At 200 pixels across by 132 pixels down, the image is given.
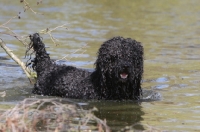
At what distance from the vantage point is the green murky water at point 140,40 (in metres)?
9.81

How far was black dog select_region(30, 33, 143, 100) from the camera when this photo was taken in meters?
10.1

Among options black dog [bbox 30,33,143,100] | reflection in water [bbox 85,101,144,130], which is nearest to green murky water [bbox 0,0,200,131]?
reflection in water [bbox 85,101,144,130]

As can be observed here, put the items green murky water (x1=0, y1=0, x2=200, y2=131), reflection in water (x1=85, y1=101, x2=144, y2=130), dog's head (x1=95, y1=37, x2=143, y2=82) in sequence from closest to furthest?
1. reflection in water (x1=85, y1=101, x2=144, y2=130)
2. green murky water (x1=0, y1=0, x2=200, y2=131)
3. dog's head (x1=95, y1=37, x2=143, y2=82)

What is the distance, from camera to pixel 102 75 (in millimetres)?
10234

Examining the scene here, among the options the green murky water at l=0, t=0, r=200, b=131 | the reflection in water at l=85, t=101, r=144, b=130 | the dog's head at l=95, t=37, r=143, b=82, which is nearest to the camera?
the reflection in water at l=85, t=101, r=144, b=130

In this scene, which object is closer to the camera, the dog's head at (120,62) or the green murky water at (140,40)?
the green murky water at (140,40)

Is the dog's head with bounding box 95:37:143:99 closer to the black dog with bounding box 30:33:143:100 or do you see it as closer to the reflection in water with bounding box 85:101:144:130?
the black dog with bounding box 30:33:143:100

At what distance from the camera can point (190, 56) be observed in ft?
53.5

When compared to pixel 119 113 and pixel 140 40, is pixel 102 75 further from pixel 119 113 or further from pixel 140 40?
pixel 140 40

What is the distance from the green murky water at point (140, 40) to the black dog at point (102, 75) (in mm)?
302

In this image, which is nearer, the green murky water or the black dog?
the green murky water

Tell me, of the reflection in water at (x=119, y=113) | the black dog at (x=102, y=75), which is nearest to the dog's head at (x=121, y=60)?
the black dog at (x=102, y=75)

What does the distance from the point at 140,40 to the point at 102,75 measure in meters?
9.75

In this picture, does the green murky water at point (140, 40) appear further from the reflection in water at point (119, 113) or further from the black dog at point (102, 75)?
the black dog at point (102, 75)
